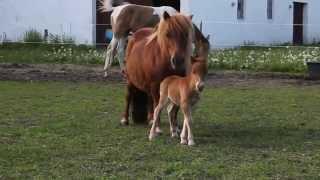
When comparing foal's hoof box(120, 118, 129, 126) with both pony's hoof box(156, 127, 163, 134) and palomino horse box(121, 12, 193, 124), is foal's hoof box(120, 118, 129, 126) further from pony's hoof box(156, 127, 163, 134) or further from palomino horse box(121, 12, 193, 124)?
pony's hoof box(156, 127, 163, 134)

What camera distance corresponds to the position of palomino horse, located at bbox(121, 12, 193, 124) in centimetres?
888

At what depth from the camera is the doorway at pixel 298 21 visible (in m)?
39.9

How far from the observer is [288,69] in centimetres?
2047

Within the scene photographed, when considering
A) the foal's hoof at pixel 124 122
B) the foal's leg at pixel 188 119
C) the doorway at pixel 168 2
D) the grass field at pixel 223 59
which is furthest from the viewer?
the doorway at pixel 168 2

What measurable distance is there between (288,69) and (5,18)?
49.6 ft

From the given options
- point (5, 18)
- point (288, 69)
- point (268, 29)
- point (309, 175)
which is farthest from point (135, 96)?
point (268, 29)

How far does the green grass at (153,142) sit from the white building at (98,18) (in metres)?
16.7

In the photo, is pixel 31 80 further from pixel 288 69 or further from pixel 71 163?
pixel 71 163

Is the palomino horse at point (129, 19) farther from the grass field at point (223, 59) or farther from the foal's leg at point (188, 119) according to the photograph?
the foal's leg at point (188, 119)

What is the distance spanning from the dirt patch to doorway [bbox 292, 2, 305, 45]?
20898 mm

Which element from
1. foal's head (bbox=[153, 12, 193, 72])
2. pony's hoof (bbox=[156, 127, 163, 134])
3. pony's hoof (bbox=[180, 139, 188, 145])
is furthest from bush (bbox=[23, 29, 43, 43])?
pony's hoof (bbox=[180, 139, 188, 145])

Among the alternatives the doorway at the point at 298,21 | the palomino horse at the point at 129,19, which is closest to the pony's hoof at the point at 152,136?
the palomino horse at the point at 129,19

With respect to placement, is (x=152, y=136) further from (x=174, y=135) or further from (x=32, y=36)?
(x=32, y=36)

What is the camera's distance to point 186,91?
8398 millimetres
